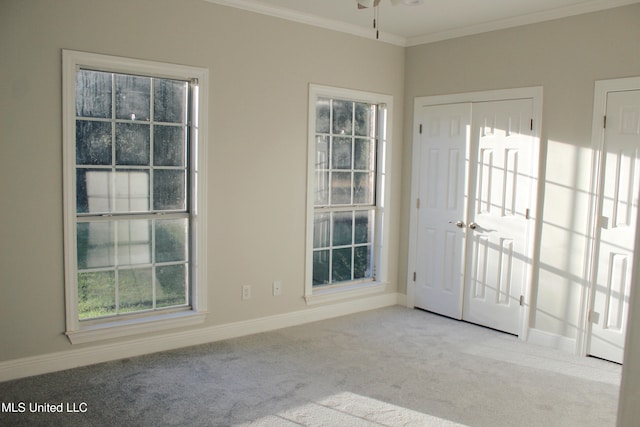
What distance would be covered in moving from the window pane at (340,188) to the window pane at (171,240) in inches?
61.0

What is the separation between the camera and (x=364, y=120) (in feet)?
16.9

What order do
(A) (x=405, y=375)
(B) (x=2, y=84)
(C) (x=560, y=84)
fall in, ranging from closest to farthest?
(B) (x=2, y=84)
(A) (x=405, y=375)
(C) (x=560, y=84)

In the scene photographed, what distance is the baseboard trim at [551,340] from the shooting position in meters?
4.14

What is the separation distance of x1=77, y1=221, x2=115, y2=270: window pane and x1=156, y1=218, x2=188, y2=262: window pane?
0.35 m

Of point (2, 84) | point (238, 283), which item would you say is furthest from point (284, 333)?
point (2, 84)

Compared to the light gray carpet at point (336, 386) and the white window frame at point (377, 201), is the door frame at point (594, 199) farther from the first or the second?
the white window frame at point (377, 201)

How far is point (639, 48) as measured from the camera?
3705mm

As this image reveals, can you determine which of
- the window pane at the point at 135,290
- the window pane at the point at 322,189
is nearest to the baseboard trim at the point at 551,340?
the window pane at the point at 322,189

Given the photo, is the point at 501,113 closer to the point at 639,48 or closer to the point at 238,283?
the point at 639,48

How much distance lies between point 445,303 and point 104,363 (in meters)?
3.14

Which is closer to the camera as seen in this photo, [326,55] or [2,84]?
[2,84]

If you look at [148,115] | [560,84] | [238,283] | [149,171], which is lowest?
[238,283]

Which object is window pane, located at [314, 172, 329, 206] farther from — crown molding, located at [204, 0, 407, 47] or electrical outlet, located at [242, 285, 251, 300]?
crown molding, located at [204, 0, 407, 47]

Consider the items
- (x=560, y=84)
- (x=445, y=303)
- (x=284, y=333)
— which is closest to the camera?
(x=560, y=84)
